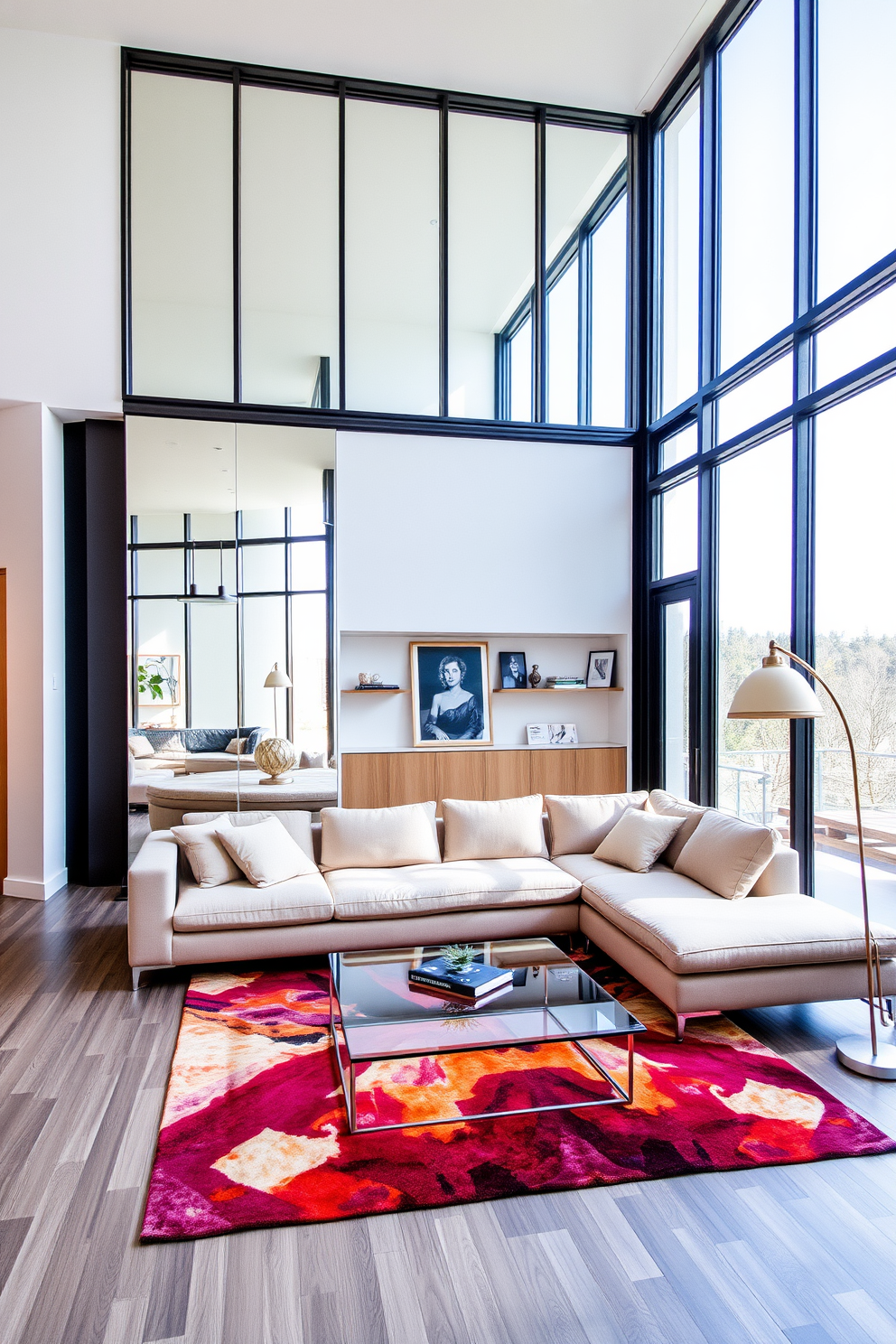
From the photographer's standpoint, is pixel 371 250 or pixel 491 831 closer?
pixel 491 831

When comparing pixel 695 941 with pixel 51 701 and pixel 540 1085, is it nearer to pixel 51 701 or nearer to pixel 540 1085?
pixel 540 1085

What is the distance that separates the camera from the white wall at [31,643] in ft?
18.1

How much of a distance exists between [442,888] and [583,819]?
44.2 inches

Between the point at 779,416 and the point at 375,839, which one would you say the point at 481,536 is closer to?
the point at 779,416

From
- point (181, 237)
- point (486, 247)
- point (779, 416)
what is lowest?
point (779, 416)

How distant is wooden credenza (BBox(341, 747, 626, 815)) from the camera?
5621mm

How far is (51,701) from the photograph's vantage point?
18.4ft

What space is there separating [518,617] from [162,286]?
10.8ft

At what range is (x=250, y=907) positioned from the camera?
391 centimetres

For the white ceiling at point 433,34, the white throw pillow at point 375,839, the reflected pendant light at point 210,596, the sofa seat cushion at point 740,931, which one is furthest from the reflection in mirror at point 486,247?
the sofa seat cushion at point 740,931

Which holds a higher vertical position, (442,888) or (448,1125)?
(442,888)

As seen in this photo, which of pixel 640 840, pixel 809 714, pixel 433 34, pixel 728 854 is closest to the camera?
pixel 809 714

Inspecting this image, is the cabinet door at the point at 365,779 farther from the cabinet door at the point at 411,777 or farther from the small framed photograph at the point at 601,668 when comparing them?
the small framed photograph at the point at 601,668

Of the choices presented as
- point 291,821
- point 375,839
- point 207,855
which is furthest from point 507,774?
point 207,855
